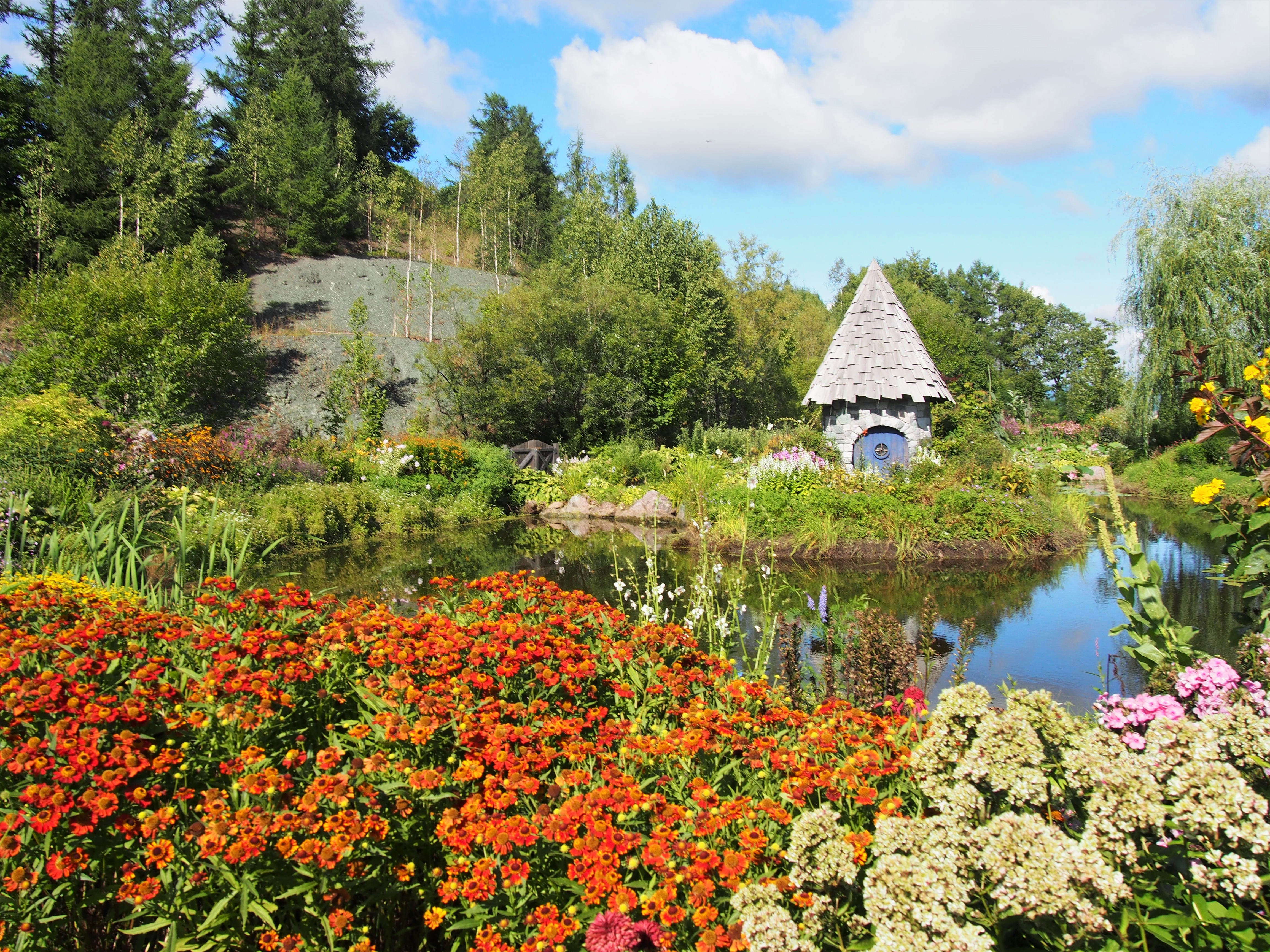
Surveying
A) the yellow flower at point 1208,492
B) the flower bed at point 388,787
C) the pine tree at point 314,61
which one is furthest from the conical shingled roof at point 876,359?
the pine tree at point 314,61

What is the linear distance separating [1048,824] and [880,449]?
1256cm

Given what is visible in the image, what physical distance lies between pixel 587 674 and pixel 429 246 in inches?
1275

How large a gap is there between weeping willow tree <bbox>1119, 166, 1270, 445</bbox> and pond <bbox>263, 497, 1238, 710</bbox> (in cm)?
618

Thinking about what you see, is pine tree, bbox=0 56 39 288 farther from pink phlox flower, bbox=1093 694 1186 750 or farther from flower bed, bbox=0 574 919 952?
pink phlox flower, bbox=1093 694 1186 750

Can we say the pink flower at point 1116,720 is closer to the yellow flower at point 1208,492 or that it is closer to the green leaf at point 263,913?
the yellow flower at point 1208,492

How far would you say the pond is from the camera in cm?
561

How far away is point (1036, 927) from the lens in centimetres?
146

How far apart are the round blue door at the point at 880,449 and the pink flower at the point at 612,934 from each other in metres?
12.6

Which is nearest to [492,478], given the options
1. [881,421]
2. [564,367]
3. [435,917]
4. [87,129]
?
[564,367]

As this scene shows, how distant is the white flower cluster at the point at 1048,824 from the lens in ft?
4.29

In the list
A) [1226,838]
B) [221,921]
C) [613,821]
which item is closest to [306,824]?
[221,921]

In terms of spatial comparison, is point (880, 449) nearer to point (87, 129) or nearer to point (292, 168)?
point (87, 129)

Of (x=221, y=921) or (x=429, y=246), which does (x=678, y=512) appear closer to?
(x=221, y=921)

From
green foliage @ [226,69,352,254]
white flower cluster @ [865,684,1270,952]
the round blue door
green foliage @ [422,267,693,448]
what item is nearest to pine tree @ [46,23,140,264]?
green foliage @ [226,69,352,254]
